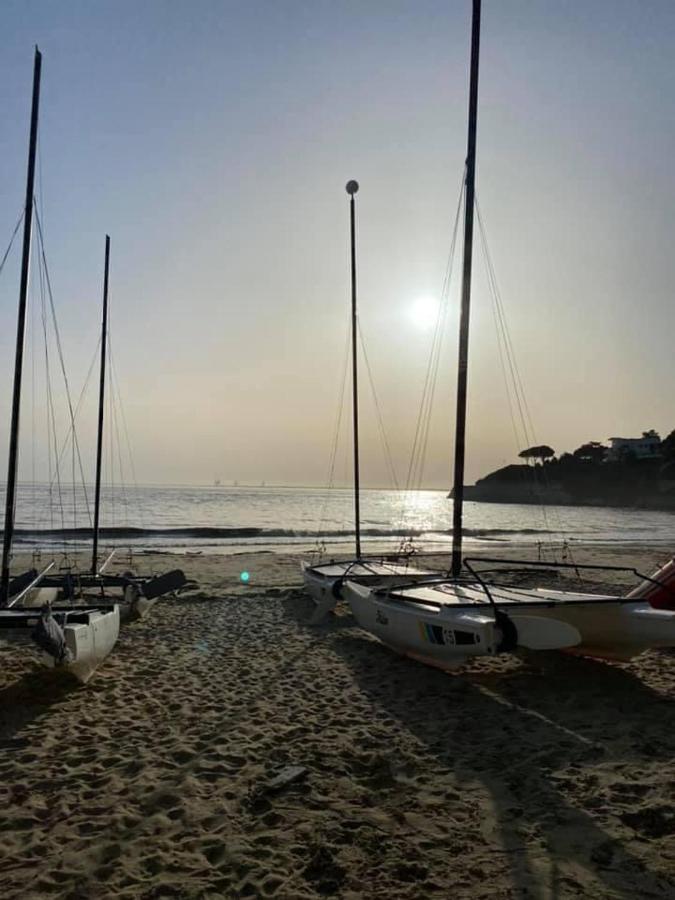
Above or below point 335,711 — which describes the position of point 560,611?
above

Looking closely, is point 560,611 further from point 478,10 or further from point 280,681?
point 478,10

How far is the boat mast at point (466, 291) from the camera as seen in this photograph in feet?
36.9

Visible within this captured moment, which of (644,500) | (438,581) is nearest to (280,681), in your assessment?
(438,581)

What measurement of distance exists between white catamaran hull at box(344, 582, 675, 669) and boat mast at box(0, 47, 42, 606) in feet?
20.6

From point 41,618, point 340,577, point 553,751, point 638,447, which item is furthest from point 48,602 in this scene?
point 638,447

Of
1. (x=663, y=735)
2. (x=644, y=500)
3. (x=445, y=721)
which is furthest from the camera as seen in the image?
(x=644, y=500)

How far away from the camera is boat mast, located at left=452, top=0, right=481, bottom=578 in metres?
11.2

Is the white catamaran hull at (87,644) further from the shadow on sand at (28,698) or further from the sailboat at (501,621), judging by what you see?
the sailboat at (501,621)

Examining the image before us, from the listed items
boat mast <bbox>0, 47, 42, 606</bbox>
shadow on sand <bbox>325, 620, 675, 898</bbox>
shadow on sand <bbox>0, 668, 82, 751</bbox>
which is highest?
boat mast <bbox>0, 47, 42, 606</bbox>

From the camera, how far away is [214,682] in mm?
8148

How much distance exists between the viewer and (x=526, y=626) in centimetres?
723

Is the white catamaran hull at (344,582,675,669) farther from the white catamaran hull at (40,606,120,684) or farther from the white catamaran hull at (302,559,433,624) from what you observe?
the white catamaran hull at (40,606,120,684)

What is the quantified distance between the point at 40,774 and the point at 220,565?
19.6 m

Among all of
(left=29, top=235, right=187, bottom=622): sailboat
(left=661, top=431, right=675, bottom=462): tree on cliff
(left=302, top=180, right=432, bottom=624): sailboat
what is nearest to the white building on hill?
(left=661, top=431, right=675, bottom=462): tree on cliff
